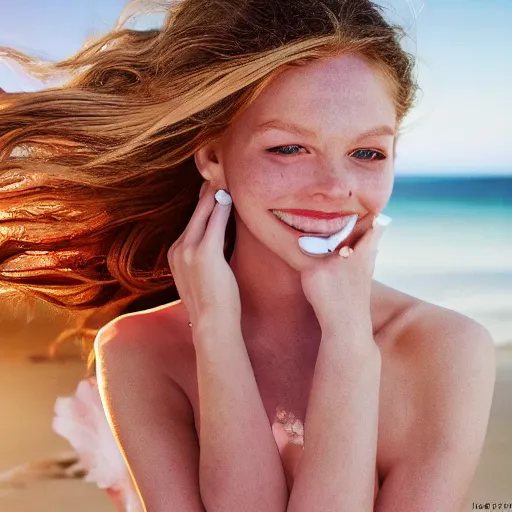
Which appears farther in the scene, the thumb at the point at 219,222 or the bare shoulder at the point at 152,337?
the bare shoulder at the point at 152,337

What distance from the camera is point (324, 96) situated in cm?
167

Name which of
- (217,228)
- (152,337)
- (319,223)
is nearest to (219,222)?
(217,228)

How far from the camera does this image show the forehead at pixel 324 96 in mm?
1666

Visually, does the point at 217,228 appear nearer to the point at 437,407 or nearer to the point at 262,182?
the point at 262,182

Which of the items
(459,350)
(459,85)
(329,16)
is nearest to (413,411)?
(459,350)

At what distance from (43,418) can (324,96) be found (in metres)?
1.66

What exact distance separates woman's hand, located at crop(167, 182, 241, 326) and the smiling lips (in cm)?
17

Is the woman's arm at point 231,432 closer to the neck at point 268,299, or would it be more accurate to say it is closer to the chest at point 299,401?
the chest at point 299,401

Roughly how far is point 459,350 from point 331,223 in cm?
39

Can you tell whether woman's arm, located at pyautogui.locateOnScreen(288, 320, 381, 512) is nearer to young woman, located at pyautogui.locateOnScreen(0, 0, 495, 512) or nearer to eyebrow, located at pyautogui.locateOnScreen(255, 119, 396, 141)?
young woman, located at pyautogui.locateOnScreen(0, 0, 495, 512)

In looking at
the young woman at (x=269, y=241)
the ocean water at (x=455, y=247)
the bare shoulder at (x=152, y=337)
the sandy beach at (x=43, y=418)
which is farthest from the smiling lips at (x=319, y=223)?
the sandy beach at (x=43, y=418)

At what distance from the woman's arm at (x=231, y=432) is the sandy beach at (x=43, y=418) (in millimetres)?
1071

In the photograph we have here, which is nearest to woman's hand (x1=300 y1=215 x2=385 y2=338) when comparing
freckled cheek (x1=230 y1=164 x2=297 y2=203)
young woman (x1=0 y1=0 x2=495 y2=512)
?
young woman (x1=0 y1=0 x2=495 y2=512)

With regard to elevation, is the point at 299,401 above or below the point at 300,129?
below
